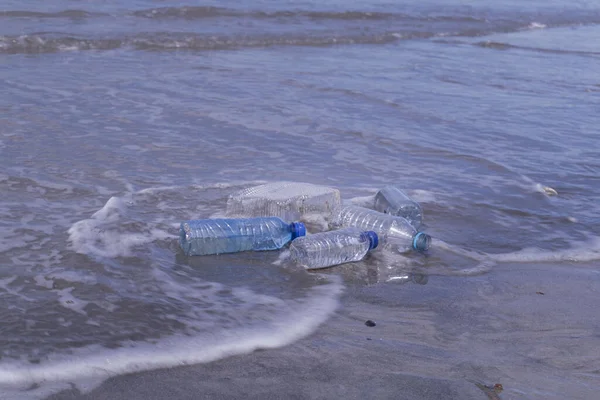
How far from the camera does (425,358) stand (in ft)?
10.3

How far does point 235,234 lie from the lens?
4.21 meters

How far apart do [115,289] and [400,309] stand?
121 centimetres

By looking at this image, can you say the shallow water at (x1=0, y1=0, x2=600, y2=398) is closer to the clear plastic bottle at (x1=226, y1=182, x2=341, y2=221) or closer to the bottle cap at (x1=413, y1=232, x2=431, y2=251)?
the bottle cap at (x1=413, y1=232, x2=431, y2=251)

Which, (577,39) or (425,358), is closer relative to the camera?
(425,358)

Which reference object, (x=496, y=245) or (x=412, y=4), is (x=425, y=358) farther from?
(x=412, y=4)

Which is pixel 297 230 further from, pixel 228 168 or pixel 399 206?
pixel 228 168

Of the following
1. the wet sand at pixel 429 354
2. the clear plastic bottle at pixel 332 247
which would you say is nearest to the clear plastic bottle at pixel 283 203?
the clear plastic bottle at pixel 332 247

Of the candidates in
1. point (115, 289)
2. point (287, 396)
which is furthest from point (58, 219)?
point (287, 396)

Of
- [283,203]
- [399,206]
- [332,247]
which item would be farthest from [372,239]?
[283,203]

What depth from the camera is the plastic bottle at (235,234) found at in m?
4.11

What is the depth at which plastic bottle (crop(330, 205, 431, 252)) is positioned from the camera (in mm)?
4309

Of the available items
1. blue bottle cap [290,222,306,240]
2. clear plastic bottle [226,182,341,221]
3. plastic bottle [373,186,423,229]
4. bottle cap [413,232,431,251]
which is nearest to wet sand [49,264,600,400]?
bottle cap [413,232,431,251]

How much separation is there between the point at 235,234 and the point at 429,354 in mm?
1364

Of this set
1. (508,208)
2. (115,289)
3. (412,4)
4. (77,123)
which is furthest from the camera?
(412,4)
